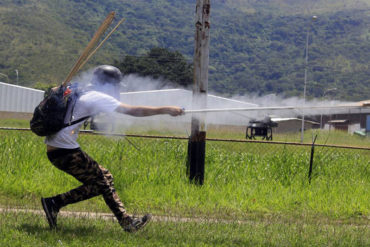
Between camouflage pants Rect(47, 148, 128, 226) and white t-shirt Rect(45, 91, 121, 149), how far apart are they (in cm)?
10

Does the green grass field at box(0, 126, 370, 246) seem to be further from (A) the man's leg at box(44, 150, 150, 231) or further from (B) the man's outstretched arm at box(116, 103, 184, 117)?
(B) the man's outstretched arm at box(116, 103, 184, 117)

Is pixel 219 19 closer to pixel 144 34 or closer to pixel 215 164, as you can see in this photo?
pixel 144 34

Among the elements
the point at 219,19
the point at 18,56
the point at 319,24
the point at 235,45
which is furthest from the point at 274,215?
the point at 319,24

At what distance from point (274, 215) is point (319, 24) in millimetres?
142287

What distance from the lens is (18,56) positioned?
6725cm

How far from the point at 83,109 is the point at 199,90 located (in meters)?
3.06

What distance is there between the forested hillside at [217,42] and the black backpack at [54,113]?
40103 mm

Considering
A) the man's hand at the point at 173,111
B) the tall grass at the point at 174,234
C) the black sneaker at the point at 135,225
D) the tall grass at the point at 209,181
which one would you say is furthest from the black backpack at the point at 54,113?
the tall grass at the point at 209,181

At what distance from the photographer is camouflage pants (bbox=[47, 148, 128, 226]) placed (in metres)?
4.88

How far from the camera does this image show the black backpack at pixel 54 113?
15.3 feet

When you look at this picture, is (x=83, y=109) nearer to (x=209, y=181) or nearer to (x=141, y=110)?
(x=141, y=110)

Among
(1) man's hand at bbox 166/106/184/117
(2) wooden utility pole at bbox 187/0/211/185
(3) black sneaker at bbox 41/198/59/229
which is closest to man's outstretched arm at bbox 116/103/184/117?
(1) man's hand at bbox 166/106/184/117

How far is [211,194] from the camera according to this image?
7188 millimetres

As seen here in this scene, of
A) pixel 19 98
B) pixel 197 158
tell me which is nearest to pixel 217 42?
pixel 19 98
